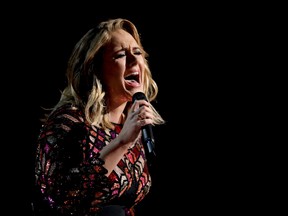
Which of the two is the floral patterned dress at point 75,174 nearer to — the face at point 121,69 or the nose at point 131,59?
the face at point 121,69

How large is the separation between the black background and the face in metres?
0.56

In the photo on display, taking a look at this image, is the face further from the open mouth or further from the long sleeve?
the long sleeve

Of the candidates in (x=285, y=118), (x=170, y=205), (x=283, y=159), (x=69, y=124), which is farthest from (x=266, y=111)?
(x=69, y=124)

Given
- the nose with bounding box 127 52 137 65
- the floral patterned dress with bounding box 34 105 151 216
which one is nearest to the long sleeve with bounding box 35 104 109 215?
the floral patterned dress with bounding box 34 105 151 216

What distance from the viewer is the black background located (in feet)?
7.38

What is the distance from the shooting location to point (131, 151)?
1938 millimetres

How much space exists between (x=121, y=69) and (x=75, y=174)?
1.73ft

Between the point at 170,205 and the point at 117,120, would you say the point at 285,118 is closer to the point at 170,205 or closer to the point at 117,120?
the point at 170,205

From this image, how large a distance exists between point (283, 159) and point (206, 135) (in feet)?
1.50

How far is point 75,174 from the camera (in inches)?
60.2

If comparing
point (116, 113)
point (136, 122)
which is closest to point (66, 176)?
point (136, 122)

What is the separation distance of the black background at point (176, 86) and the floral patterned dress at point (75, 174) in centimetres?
55

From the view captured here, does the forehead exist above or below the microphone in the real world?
above

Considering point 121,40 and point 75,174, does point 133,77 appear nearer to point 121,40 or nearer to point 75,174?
point 121,40
